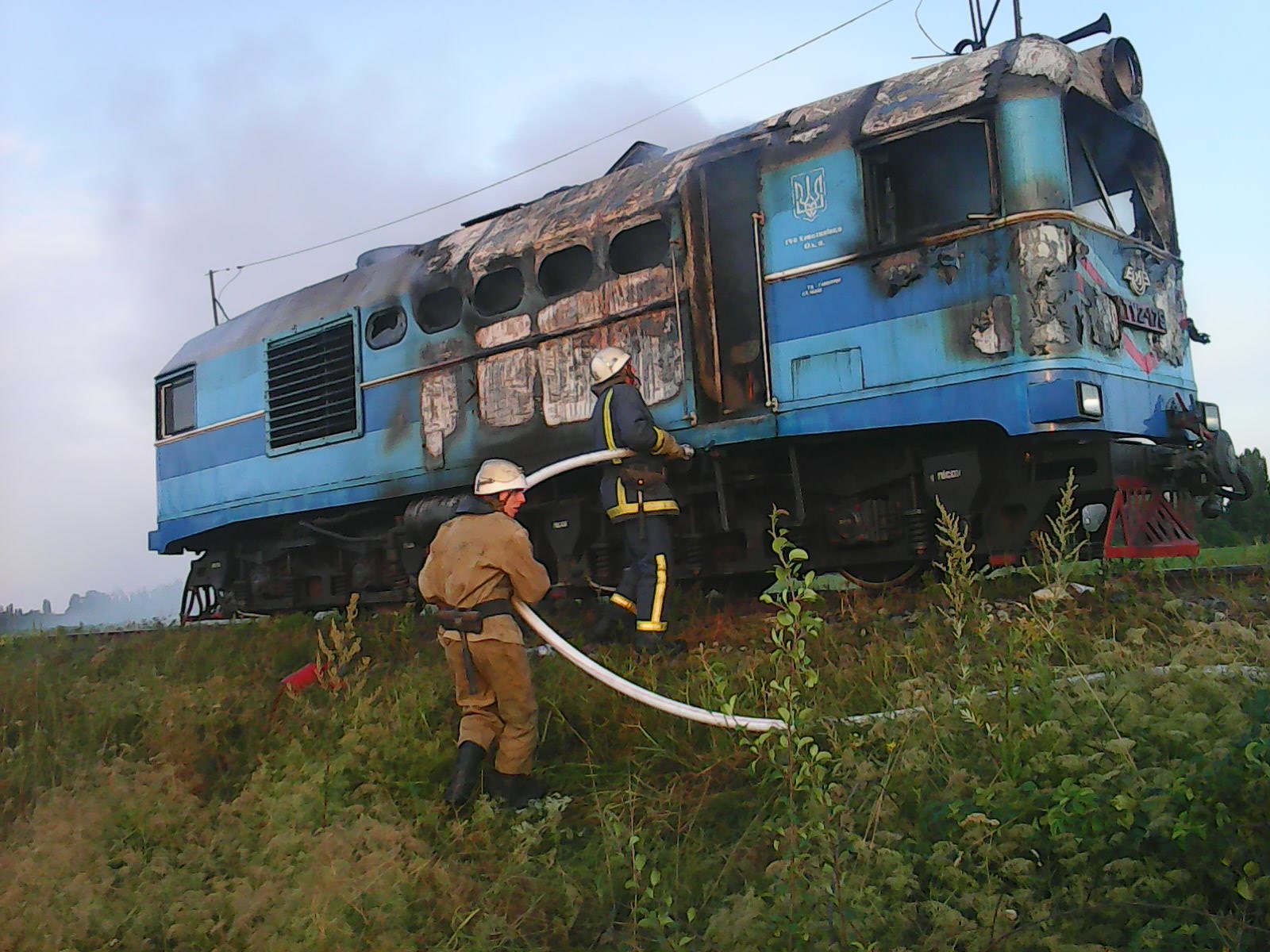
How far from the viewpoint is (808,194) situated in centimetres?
698

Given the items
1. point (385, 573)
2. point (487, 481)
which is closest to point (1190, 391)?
point (487, 481)

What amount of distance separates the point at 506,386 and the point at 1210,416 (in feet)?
16.7

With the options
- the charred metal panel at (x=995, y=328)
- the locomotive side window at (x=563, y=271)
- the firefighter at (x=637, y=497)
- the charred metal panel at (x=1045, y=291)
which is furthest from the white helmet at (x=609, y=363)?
the charred metal panel at (x=1045, y=291)

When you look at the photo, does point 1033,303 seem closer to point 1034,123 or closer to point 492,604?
point 1034,123

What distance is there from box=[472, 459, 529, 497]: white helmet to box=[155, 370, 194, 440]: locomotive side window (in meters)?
8.04

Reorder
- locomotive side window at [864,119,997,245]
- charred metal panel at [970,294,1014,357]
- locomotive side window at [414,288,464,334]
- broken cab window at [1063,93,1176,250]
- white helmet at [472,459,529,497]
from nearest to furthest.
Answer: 1. white helmet at [472,459,529,497]
2. charred metal panel at [970,294,1014,357]
3. locomotive side window at [864,119,997,245]
4. broken cab window at [1063,93,1176,250]
5. locomotive side window at [414,288,464,334]

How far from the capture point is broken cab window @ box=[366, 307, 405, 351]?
9.51 metres

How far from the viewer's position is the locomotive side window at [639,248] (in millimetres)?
7703

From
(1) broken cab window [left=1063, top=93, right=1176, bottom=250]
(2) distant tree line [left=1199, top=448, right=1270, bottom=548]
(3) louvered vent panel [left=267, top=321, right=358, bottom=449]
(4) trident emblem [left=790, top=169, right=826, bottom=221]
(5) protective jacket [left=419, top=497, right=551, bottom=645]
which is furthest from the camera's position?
(2) distant tree line [left=1199, top=448, right=1270, bottom=548]

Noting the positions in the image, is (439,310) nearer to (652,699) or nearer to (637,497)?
(637,497)

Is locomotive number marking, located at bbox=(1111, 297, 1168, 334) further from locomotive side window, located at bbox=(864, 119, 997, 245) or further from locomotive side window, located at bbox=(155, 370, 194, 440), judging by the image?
locomotive side window, located at bbox=(155, 370, 194, 440)

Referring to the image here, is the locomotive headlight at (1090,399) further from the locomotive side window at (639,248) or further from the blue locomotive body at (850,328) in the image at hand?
the locomotive side window at (639,248)

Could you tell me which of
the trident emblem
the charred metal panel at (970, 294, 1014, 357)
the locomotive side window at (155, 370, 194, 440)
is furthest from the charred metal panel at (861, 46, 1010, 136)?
the locomotive side window at (155, 370, 194, 440)

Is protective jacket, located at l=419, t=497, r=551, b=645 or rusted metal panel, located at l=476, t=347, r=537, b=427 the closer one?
protective jacket, located at l=419, t=497, r=551, b=645
